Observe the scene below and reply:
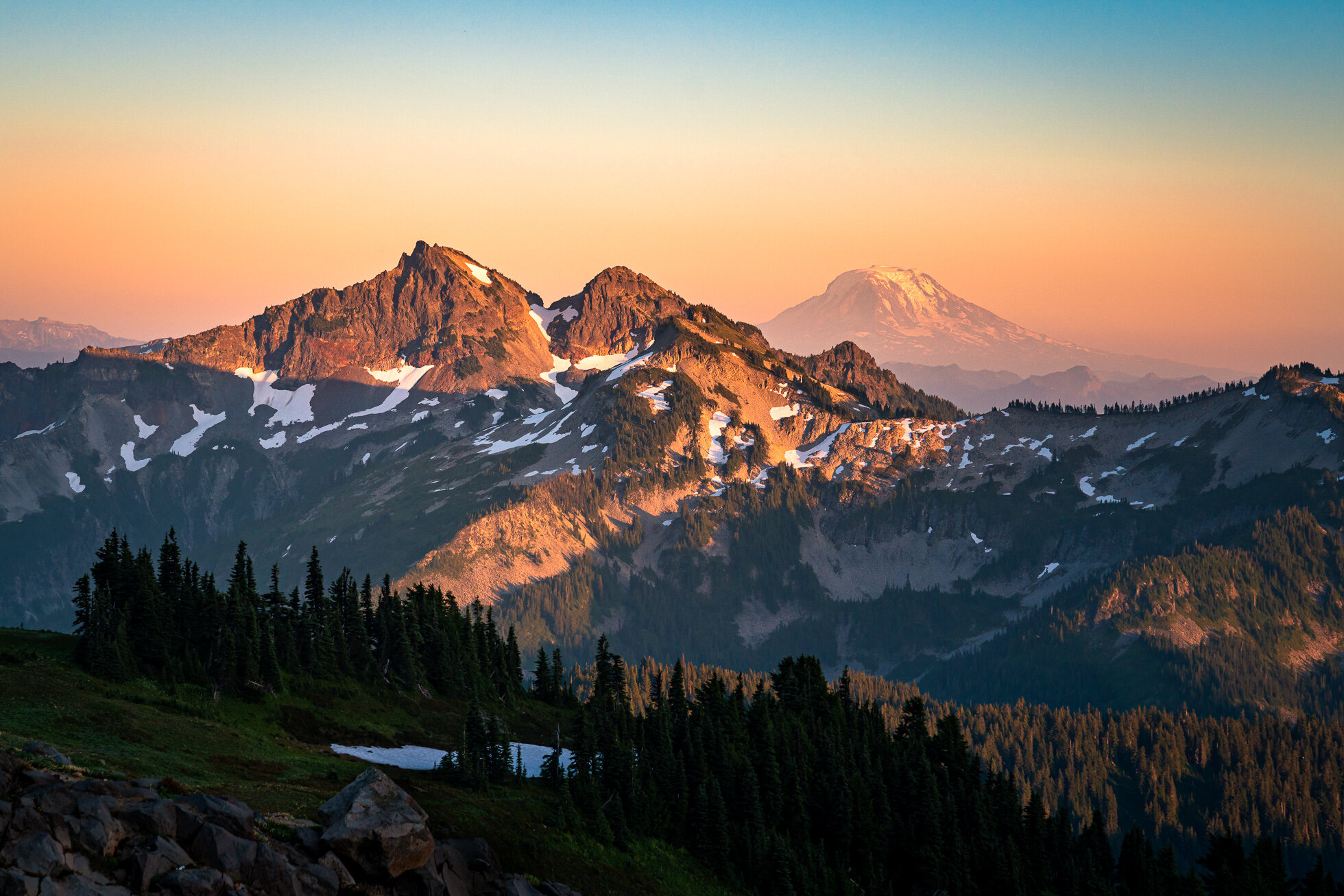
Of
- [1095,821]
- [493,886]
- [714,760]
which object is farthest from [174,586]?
[1095,821]

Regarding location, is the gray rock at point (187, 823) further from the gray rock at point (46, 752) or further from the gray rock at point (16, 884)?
the gray rock at point (46, 752)

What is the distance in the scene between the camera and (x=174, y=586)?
407 feet

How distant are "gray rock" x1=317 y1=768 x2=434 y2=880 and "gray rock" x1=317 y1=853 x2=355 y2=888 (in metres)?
0.72

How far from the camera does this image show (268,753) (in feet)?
277

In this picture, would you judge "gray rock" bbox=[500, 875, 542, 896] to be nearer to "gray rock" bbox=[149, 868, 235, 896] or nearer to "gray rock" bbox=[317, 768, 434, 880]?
"gray rock" bbox=[317, 768, 434, 880]

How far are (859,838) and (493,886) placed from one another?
68.1 meters

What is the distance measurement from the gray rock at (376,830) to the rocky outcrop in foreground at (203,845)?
5 cm

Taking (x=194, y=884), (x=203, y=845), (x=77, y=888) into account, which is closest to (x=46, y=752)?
(x=203, y=845)

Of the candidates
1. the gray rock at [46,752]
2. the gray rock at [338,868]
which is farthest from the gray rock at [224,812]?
the gray rock at [46,752]

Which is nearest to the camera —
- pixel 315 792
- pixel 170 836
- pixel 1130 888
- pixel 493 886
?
pixel 170 836

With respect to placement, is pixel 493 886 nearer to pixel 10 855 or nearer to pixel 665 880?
pixel 10 855

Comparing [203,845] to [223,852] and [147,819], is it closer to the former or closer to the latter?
[223,852]

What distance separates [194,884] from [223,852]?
2.37 metres

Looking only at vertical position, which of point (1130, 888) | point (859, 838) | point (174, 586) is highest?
point (174, 586)
